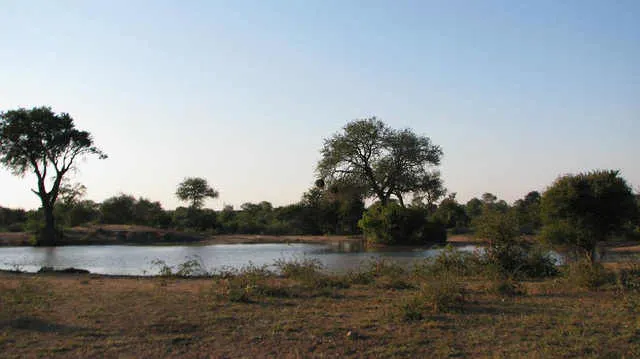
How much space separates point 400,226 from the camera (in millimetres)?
31969

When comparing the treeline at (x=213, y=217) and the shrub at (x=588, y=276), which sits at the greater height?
the treeline at (x=213, y=217)

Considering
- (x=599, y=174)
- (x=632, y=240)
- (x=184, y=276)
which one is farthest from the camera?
(x=632, y=240)

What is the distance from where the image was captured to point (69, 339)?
633cm

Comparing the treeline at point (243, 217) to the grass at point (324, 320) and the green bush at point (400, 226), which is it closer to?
the green bush at point (400, 226)

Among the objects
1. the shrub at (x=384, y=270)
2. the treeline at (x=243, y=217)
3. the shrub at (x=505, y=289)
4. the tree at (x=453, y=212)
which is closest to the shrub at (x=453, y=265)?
the shrub at (x=384, y=270)

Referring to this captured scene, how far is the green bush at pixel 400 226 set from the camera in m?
32.0

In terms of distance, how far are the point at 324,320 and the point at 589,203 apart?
15.8m

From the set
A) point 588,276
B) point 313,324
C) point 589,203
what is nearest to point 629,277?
point 588,276

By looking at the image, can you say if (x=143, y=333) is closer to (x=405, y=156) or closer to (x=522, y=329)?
(x=522, y=329)

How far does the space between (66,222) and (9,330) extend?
164ft

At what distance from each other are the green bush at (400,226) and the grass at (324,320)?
2133cm

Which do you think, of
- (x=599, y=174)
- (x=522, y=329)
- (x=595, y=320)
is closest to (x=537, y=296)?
(x=595, y=320)

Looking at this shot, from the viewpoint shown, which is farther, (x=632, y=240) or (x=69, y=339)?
(x=632, y=240)

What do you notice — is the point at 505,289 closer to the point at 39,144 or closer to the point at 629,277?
the point at 629,277
